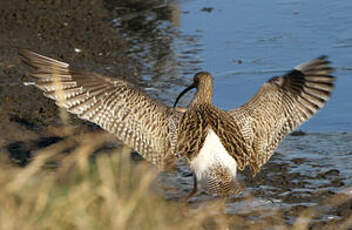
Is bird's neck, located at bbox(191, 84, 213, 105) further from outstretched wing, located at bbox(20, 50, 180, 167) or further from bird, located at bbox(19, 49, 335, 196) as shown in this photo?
outstretched wing, located at bbox(20, 50, 180, 167)

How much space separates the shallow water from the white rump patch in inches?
13.7

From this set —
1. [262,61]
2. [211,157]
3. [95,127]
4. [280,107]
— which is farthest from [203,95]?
[262,61]

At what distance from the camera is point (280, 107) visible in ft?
22.3

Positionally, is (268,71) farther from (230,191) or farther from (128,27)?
(230,191)

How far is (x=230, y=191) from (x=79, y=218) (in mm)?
2220

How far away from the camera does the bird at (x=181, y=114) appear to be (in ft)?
21.4

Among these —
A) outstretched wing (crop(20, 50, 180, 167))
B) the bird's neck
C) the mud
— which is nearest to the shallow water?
the mud

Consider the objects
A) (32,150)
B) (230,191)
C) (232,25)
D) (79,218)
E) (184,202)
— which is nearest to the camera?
(79,218)

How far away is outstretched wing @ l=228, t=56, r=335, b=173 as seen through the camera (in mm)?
6637

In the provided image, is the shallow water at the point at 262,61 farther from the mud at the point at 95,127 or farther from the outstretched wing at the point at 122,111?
the outstretched wing at the point at 122,111

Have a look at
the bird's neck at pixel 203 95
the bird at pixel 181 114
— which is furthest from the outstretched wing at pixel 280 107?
the bird's neck at pixel 203 95

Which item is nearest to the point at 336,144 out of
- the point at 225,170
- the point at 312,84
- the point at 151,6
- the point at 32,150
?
the point at 312,84

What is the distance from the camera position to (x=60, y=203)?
421 centimetres

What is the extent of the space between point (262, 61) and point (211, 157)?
164 inches
